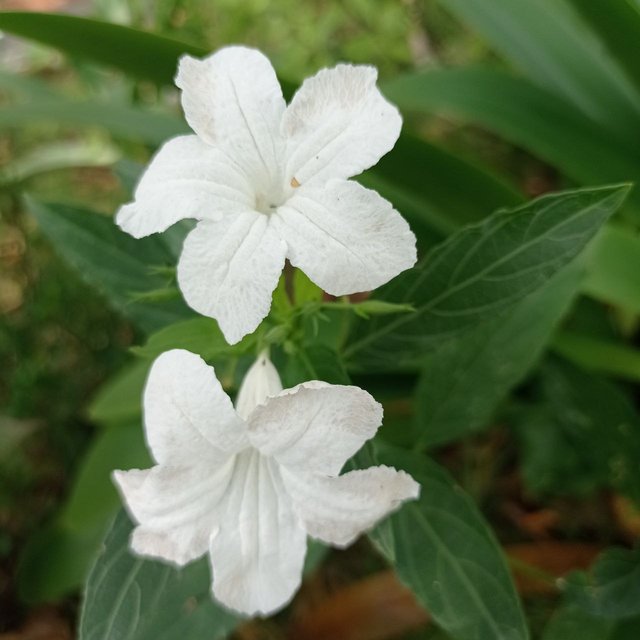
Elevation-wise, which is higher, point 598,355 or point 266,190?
point 266,190

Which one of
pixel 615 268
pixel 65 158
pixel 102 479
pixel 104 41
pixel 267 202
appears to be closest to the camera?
pixel 267 202

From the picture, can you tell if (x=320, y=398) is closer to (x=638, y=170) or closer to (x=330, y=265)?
(x=330, y=265)

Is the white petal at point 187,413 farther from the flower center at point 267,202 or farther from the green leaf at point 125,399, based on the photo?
the green leaf at point 125,399

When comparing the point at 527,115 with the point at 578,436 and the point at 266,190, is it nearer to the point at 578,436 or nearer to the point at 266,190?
the point at 578,436

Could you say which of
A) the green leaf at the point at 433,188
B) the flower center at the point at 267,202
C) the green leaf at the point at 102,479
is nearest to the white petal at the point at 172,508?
the flower center at the point at 267,202

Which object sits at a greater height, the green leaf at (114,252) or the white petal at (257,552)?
the white petal at (257,552)

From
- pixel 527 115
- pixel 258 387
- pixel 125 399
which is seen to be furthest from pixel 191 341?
pixel 527 115

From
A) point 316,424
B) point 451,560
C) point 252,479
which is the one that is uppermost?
Answer: point 316,424

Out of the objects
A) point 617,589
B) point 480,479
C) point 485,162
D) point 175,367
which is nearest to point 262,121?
point 175,367
